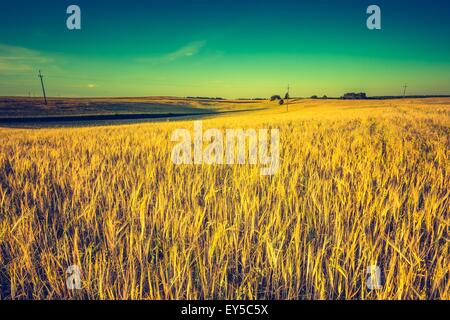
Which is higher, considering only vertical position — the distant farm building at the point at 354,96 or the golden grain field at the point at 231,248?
the distant farm building at the point at 354,96

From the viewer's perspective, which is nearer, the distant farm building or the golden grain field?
the golden grain field

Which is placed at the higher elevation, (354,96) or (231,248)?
(354,96)

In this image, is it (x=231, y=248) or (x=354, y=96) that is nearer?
(x=231, y=248)

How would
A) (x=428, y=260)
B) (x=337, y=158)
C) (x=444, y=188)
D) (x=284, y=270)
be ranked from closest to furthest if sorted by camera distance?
(x=284, y=270) → (x=428, y=260) → (x=444, y=188) → (x=337, y=158)

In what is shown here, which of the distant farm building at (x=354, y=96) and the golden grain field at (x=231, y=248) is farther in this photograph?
the distant farm building at (x=354, y=96)

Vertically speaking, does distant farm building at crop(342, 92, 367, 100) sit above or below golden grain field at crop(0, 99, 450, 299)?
above
